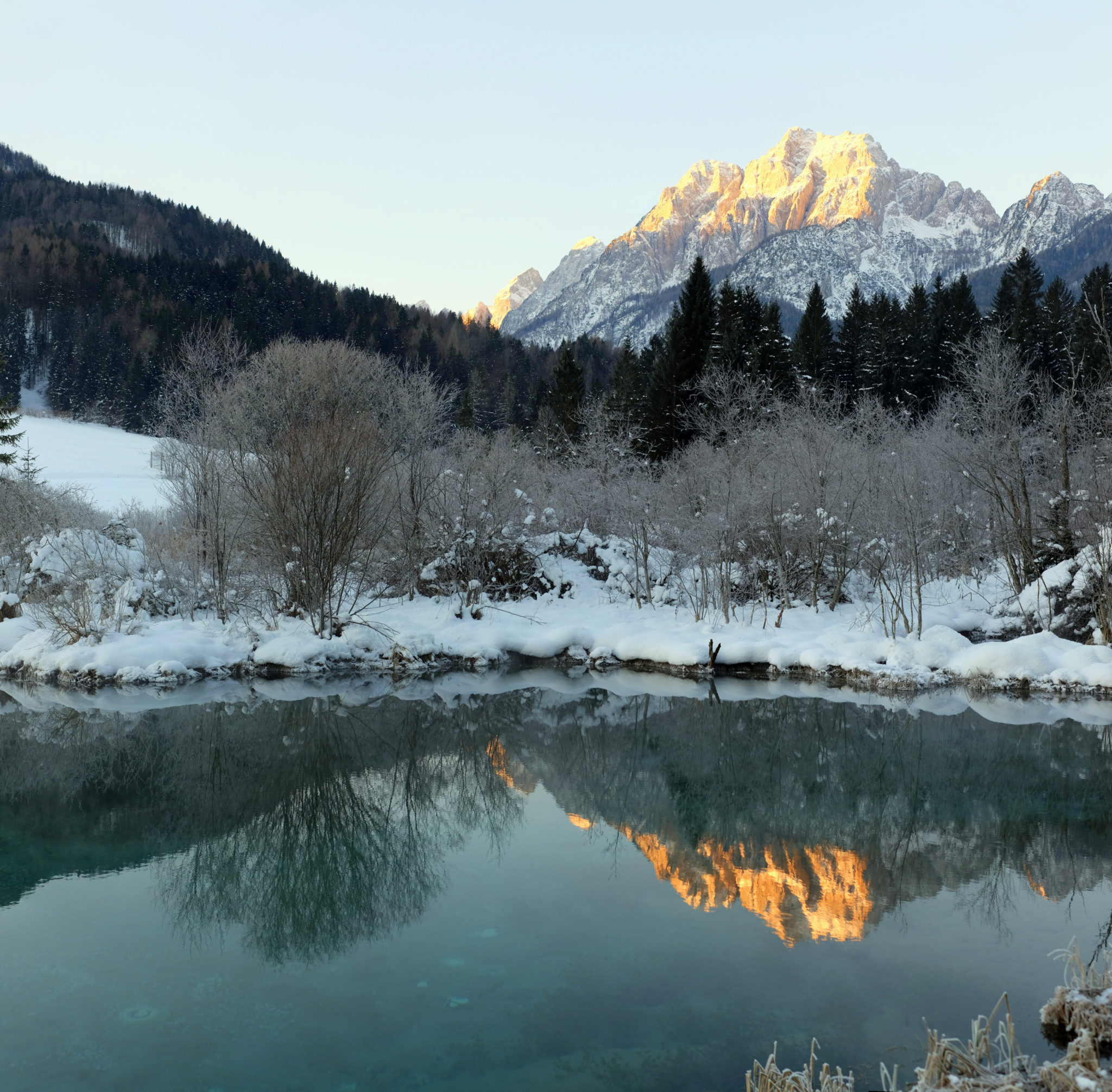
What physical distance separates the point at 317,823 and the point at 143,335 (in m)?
74.5

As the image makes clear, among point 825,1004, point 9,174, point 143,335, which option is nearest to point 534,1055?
point 825,1004

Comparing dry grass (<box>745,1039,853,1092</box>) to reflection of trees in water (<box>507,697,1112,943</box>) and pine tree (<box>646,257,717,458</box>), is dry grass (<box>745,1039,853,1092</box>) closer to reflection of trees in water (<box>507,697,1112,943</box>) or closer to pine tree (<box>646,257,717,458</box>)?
reflection of trees in water (<box>507,697,1112,943</box>)

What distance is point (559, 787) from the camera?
13.8 m

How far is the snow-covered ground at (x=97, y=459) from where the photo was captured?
42.3 m

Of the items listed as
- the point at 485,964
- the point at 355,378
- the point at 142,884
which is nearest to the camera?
the point at 485,964

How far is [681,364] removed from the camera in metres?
44.2

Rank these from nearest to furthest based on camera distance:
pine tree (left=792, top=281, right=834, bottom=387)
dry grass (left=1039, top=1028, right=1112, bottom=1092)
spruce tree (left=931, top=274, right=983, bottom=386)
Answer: dry grass (left=1039, top=1028, right=1112, bottom=1092)
spruce tree (left=931, top=274, right=983, bottom=386)
pine tree (left=792, top=281, right=834, bottom=387)

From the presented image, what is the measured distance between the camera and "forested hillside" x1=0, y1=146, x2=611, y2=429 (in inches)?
2832

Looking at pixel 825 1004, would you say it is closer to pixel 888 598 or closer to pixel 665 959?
pixel 665 959

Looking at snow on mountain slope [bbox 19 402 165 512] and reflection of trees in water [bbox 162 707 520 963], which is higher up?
snow on mountain slope [bbox 19 402 165 512]

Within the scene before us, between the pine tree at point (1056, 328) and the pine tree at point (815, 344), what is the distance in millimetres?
10580

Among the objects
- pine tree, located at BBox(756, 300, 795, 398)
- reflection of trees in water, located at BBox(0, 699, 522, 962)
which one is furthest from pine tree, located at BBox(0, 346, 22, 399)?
reflection of trees in water, located at BBox(0, 699, 522, 962)

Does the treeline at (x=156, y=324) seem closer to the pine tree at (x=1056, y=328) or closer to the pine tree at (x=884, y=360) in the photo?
the pine tree at (x=884, y=360)

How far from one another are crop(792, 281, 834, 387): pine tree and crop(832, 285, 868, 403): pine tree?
0.63 meters
